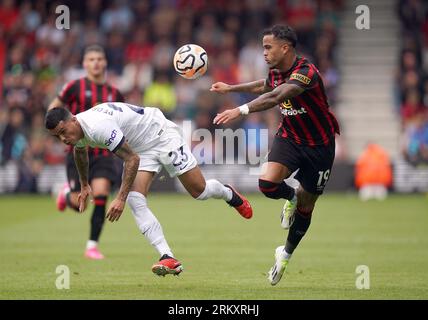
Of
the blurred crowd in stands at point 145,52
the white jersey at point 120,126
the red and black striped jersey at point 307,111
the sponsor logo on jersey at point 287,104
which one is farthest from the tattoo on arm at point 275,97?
the blurred crowd in stands at point 145,52

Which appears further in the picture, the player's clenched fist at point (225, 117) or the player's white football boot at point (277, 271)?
the player's white football boot at point (277, 271)

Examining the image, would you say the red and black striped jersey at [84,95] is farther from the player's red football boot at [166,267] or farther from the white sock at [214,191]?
the player's red football boot at [166,267]

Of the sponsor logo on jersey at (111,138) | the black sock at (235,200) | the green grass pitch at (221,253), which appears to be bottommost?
the green grass pitch at (221,253)

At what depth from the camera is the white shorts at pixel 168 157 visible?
34.3 ft

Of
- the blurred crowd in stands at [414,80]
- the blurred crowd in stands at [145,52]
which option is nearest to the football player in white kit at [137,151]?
the blurred crowd in stands at [145,52]

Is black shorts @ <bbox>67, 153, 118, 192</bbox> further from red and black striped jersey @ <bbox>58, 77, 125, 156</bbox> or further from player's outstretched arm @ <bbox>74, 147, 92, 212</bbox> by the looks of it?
player's outstretched arm @ <bbox>74, 147, 92, 212</bbox>

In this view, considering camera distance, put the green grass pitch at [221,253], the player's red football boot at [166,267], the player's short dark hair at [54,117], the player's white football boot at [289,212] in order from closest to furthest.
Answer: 1. the player's short dark hair at [54,117]
2. the player's red football boot at [166,267]
3. the green grass pitch at [221,253]
4. the player's white football boot at [289,212]

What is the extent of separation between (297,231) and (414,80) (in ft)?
50.8

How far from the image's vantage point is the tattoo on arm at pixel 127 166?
9.67 meters

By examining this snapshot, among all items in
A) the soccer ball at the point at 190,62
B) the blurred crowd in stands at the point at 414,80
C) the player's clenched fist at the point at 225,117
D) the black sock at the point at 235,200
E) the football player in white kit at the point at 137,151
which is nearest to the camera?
the player's clenched fist at the point at 225,117

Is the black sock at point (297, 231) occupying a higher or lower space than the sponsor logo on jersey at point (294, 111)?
lower

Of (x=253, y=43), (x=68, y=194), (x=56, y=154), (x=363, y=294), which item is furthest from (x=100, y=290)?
(x=253, y=43)

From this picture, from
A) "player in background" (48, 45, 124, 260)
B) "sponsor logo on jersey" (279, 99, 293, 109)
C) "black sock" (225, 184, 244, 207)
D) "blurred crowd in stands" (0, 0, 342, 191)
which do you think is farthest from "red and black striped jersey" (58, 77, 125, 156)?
"blurred crowd in stands" (0, 0, 342, 191)

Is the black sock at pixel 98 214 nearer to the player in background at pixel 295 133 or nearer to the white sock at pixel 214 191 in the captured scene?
the white sock at pixel 214 191
